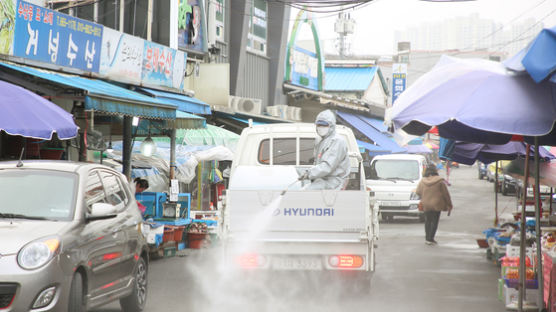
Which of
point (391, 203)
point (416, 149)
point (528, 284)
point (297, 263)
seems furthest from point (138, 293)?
point (416, 149)

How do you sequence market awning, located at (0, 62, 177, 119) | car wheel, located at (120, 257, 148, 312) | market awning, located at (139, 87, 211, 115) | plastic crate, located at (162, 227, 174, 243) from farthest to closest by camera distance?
market awning, located at (139, 87, 211, 115)
plastic crate, located at (162, 227, 174, 243)
market awning, located at (0, 62, 177, 119)
car wheel, located at (120, 257, 148, 312)

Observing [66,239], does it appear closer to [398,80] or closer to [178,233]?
[178,233]

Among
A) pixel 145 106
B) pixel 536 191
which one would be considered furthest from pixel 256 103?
pixel 536 191

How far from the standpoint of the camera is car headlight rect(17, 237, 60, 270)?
6195 millimetres

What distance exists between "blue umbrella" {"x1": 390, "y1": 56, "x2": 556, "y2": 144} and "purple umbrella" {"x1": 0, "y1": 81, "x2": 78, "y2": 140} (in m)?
4.27

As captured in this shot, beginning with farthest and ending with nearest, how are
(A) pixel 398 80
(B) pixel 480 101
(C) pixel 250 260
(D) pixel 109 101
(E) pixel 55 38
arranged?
(A) pixel 398 80 → (E) pixel 55 38 → (D) pixel 109 101 → (C) pixel 250 260 → (B) pixel 480 101

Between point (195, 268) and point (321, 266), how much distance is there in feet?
13.6

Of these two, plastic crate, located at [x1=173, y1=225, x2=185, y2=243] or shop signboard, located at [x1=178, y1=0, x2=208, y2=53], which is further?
shop signboard, located at [x1=178, y1=0, x2=208, y2=53]

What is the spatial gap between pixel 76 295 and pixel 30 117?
11.4 feet

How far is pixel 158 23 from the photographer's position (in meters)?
20.8

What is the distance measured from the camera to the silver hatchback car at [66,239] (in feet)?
20.3

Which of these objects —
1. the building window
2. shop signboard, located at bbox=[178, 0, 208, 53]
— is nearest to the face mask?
shop signboard, located at bbox=[178, 0, 208, 53]

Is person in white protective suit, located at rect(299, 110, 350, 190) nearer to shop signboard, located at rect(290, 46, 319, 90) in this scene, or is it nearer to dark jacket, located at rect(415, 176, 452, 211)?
dark jacket, located at rect(415, 176, 452, 211)

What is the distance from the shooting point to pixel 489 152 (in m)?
15.1
